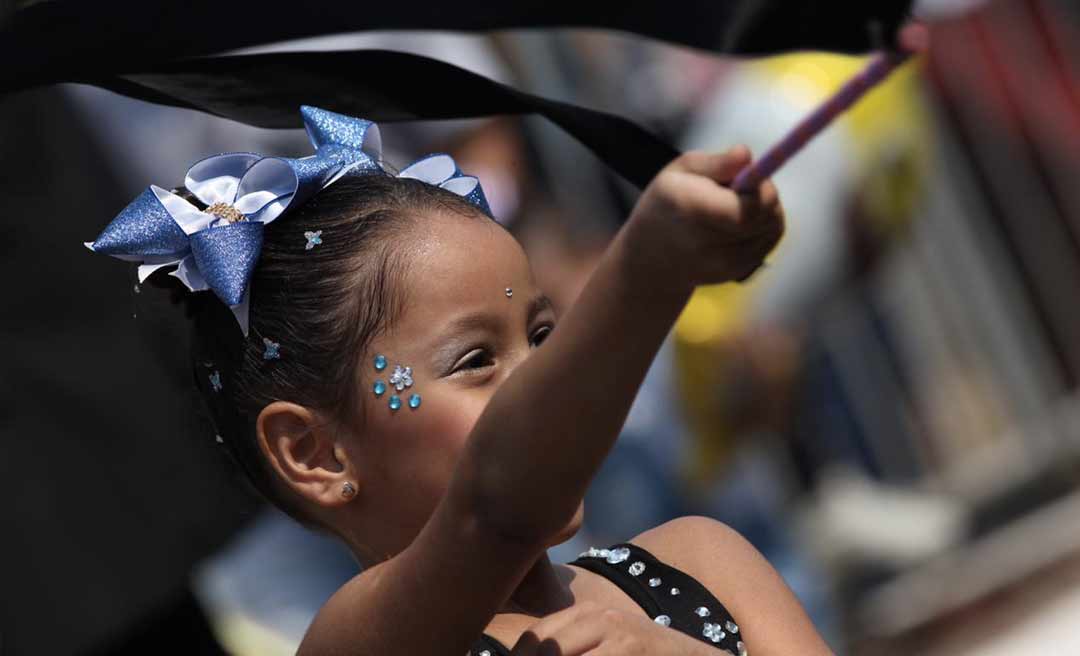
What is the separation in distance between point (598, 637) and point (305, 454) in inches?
16.4

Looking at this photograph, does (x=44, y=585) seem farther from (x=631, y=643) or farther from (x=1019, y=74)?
(x=1019, y=74)

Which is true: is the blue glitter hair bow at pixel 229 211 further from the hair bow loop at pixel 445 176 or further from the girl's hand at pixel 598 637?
the girl's hand at pixel 598 637

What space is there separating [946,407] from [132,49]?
372 cm

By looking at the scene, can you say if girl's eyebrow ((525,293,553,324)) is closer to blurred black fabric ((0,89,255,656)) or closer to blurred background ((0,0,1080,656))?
blurred background ((0,0,1080,656))

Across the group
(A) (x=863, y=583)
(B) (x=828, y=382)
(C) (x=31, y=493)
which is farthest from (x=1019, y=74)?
(C) (x=31, y=493)

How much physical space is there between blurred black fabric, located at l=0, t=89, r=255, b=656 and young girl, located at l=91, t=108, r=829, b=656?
3.14 ft

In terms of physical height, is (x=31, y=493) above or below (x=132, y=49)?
below

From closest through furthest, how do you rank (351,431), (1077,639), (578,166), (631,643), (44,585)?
1. (631,643)
2. (351,431)
3. (44,585)
4. (1077,639)
5. (578,166)

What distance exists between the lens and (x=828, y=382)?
4.90m

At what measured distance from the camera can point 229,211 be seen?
186cm

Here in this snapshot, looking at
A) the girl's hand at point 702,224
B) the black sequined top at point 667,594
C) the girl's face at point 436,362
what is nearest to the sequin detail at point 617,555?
the black sequined top at point 667,594

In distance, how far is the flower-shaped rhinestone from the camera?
167 cm

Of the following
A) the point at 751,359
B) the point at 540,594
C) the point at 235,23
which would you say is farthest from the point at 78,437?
the point at 751,359

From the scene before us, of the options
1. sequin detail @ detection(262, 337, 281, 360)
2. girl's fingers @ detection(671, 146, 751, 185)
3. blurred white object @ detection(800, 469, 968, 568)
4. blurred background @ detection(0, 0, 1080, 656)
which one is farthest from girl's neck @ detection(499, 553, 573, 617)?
blurred white object @ detection(800, 469, 968, 568)
